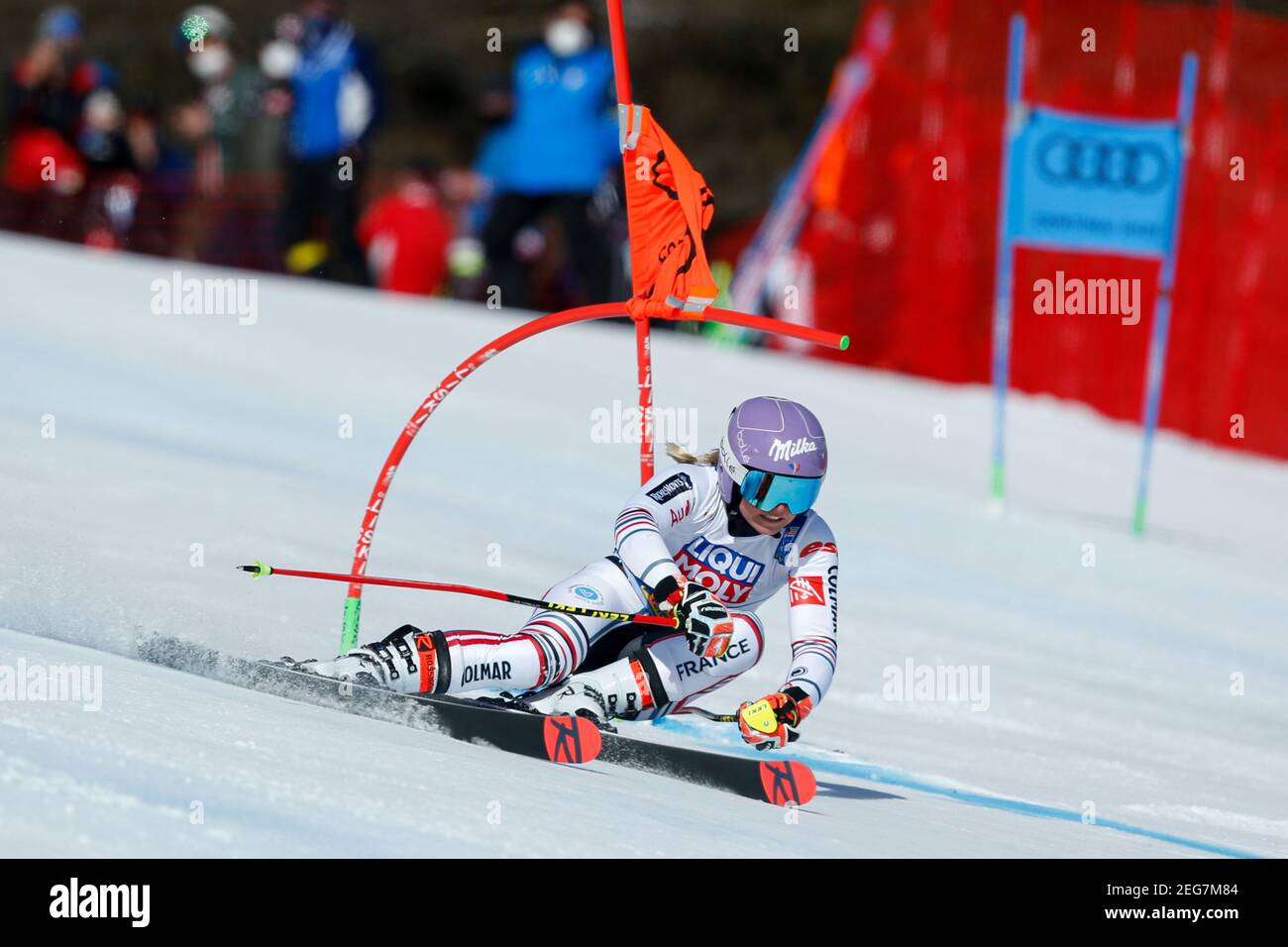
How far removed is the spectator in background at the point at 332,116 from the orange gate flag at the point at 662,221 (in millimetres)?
8341

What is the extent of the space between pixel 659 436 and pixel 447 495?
270 centimetres

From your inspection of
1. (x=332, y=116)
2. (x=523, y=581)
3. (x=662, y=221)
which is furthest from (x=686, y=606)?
(x=332, y=116)

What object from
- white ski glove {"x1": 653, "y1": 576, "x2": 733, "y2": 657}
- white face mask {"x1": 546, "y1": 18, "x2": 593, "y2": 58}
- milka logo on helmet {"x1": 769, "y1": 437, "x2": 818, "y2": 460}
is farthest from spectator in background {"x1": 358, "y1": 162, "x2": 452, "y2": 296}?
white ski glove {"x1": 653, "y1": 576, "x2": 733, "y2": 657}

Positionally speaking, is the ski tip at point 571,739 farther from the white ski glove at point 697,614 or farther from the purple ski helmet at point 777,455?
the purple ski helmet at point 777,455

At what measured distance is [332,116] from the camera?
1435cm

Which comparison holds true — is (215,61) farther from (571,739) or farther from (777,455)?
(571,739)

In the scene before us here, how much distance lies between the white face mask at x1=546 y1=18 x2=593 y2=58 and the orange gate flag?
7518 millimetres

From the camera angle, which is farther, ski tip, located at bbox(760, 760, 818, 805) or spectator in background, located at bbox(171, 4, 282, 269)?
spectator in background, located at bbox(171, 4, 282, 269)

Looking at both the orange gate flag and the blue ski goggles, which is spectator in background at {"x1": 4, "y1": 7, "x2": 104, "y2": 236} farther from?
the blue ski goggles

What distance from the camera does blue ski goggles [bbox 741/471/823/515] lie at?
582 cm

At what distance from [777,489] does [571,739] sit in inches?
37.5

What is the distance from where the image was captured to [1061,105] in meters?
15.5

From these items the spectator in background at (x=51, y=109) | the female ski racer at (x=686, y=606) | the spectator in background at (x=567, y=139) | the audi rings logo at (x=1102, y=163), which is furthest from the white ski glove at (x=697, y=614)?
the spectator in background at (x=51, y=109)
